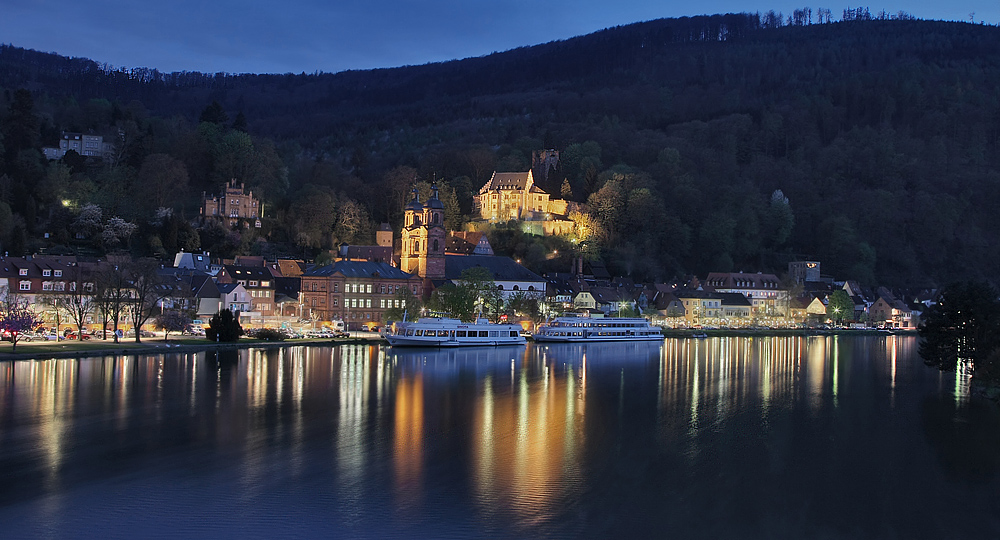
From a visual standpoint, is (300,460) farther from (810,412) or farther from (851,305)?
(851,305)

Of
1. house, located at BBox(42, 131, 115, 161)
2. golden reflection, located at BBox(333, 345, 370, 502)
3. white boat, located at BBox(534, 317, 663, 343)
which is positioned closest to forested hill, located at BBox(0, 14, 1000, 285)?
house, located at BBox(42, 131, 115, 161)

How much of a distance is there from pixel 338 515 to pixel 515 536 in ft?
12.2

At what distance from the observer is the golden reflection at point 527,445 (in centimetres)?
2002

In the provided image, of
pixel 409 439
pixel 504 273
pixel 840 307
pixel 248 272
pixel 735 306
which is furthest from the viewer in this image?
pixel 840 307

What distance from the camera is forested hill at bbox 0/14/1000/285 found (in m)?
106

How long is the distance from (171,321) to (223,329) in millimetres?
4457

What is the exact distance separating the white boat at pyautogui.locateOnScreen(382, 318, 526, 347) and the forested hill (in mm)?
37015

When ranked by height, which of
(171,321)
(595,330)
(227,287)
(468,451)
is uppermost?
(227,287)

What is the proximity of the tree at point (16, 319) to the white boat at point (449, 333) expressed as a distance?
20.6 metres

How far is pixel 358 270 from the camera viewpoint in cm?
7069

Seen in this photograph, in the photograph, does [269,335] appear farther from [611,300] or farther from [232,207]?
[611,300]

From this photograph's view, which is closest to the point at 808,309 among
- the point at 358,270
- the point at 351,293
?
the point at 358,270

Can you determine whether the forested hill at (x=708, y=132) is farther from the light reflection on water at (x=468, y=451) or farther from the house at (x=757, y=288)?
the light reflection on water at (x=468, y=451)

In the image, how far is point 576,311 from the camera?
8194cm
